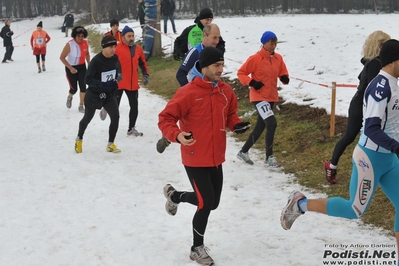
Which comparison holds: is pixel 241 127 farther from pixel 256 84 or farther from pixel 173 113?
pixel 256 84

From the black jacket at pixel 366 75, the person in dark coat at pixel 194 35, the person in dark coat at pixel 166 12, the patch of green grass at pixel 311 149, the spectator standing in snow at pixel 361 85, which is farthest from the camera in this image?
the person in dark coat at pixel 166 12

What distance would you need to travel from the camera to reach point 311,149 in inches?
345

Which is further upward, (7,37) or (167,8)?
(167,8)

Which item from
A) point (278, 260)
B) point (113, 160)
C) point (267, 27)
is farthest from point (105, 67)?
point (267, 27)

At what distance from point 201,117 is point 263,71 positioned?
128 inches

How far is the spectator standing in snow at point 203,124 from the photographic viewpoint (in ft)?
15.7

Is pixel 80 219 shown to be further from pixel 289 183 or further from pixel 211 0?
pixel 211 0

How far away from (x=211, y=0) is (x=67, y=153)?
139 feet

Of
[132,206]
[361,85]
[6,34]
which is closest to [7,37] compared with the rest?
[6,34]

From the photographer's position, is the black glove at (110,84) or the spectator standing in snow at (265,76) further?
the black glove at (110,84)

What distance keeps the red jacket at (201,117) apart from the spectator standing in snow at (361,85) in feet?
6.43

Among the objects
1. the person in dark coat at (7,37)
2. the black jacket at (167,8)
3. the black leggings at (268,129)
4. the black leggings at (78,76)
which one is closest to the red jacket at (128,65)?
the black leggings at (78,76)

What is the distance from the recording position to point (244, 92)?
42.5ft

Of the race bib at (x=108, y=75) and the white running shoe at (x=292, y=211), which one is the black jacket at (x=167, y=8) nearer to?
the race bib at (x=108, y=75)
